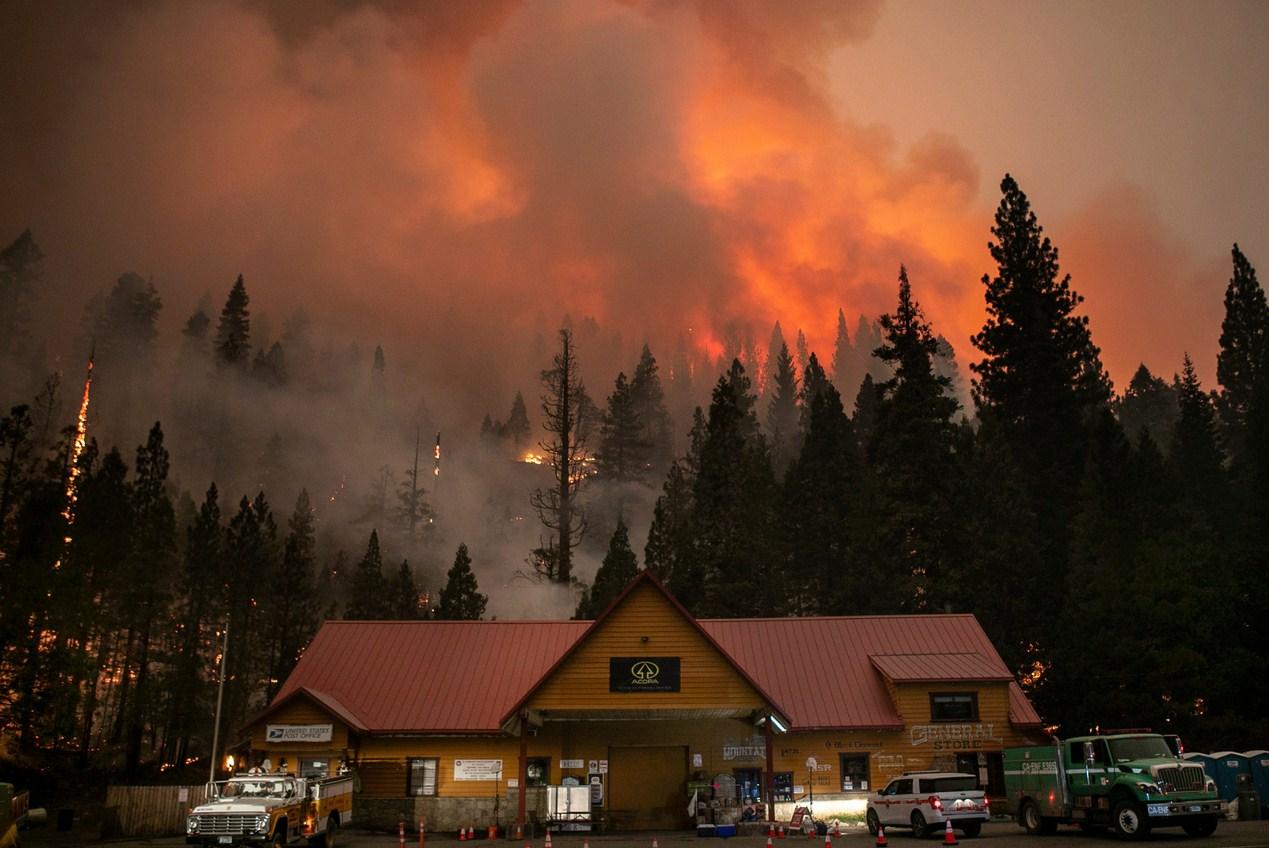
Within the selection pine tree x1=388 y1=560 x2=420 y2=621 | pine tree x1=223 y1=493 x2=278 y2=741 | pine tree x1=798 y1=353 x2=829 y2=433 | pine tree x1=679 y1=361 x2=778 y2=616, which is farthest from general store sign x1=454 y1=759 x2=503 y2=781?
pine tree x1=798 y1=353 x2=829 y2=433

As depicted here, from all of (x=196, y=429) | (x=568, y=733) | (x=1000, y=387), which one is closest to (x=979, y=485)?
(x=1000, y=387)

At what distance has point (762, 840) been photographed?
2712cm

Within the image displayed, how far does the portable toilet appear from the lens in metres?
29.3

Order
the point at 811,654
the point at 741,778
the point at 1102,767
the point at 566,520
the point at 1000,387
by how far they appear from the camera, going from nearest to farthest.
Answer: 1. the point at 1102,767
2. the point at 741,778
3. the point at 811,654
4. the point at 566,520
5. the point at 1000,387

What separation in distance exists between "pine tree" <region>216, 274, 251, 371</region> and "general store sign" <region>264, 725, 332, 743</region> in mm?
100814

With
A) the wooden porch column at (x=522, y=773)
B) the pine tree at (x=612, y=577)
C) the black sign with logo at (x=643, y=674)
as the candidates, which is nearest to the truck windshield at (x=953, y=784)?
the black sign with logo at (x=643, y=674)

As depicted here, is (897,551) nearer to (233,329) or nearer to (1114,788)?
(1114,788)

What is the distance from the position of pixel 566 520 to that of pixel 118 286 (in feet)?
295

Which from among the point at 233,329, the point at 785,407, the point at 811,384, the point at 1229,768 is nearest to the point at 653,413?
the point at 785,407

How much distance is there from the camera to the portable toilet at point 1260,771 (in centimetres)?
2930

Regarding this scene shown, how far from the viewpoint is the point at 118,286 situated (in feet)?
397

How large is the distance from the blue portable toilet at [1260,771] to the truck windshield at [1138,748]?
31.9 feet

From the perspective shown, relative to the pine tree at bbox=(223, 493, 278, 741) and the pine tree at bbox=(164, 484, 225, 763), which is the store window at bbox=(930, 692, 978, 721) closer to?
the pine tree at bbox=(164, 484, 225, 763)

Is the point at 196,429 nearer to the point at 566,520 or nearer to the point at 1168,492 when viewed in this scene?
the point at 566,520
